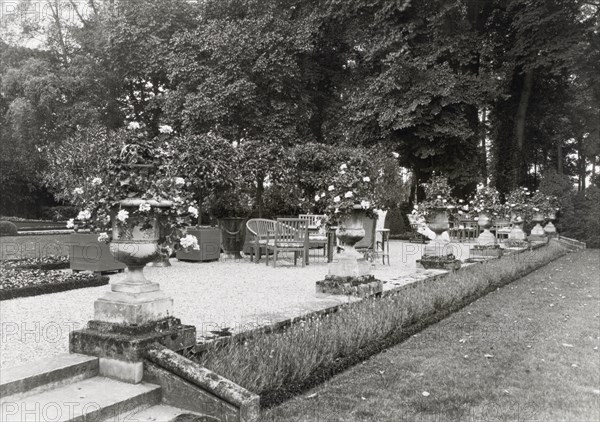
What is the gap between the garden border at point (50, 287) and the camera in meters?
7.10

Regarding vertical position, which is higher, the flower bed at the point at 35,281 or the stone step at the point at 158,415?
the flower bed at the point at 35,281

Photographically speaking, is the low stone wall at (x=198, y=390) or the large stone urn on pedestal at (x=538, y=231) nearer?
the low stone wall at (x=198, y=390)

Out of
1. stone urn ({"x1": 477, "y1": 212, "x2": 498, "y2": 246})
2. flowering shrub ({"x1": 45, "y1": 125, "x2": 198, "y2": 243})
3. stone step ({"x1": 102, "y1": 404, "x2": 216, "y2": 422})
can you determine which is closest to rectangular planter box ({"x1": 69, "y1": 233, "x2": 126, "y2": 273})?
flowering shrub ({"x1": 45, "y1": 125, "x2": 198, "y2": 243})

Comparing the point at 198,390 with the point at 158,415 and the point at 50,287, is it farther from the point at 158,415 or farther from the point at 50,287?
the point at 50,287

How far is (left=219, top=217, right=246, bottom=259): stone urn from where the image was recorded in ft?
41.8

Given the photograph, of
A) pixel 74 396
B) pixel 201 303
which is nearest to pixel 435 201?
pixel 201 303

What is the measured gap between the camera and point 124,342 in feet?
12.7

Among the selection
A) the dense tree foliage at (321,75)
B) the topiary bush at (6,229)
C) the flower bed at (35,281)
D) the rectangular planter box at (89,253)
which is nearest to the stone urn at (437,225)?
the rectangular planter box at (89,253)

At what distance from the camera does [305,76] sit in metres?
23.1

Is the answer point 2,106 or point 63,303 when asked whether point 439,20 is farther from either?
point 2,106

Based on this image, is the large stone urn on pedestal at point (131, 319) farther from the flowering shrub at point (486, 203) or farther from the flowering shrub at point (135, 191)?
the flowering shrub at point (486, 203)

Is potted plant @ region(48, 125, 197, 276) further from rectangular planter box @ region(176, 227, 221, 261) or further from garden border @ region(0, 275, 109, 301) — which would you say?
rectangular planter box @ region(176, 227, 221, 261)

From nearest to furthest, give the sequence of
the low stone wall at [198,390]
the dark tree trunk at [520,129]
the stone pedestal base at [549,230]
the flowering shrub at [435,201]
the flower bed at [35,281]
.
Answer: the low stone wall at [198,390] → the flower bed at [35,281] → the flowering shrub at [435,201] → the stone pedestal base at [549,230] → the dark tree trunk at [520,129]

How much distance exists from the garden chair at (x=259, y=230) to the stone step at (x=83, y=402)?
7911mm
